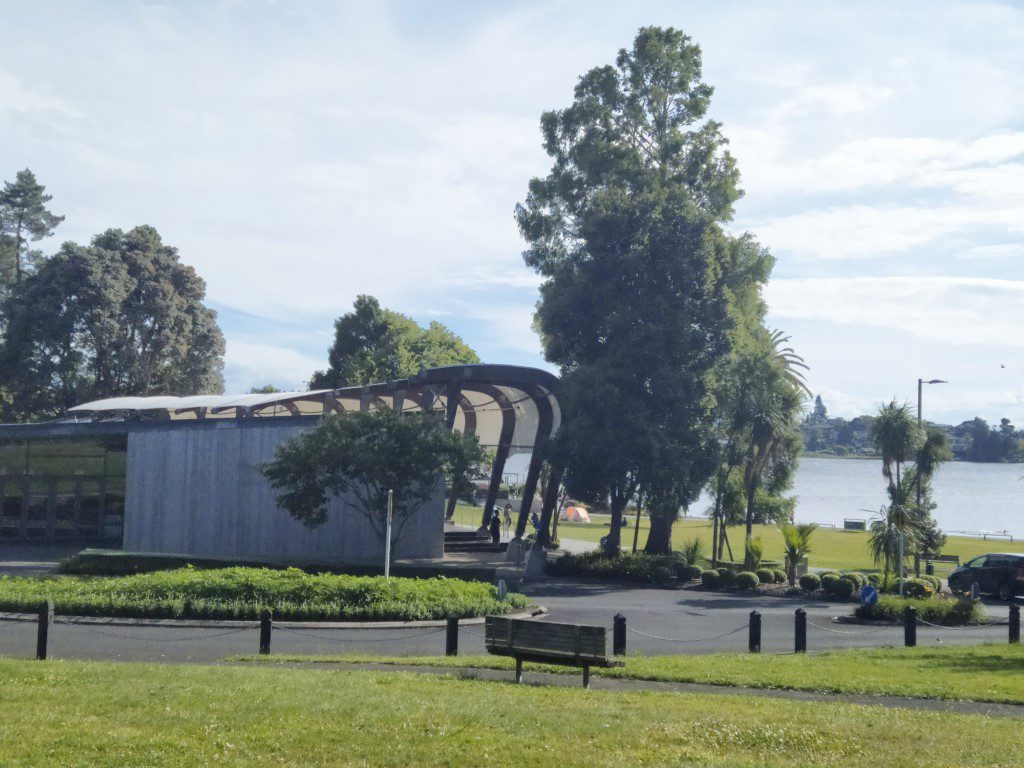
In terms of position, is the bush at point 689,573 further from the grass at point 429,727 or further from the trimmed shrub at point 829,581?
the grass at point 429,727

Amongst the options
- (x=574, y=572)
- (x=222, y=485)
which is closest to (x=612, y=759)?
(x=574, y=572)

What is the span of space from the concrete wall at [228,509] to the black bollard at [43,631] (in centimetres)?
1899

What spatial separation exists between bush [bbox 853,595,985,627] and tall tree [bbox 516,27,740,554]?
499 inches

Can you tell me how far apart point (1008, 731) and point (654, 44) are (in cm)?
3659

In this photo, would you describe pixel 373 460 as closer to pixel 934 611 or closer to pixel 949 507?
pixel 934 611

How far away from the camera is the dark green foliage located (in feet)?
108

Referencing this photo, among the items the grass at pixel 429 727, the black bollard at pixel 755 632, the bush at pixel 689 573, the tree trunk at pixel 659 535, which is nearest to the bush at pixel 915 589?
the bush at pixel 689 573

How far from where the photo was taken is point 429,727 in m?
9.85

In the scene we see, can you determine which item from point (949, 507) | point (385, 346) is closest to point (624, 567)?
point (385, 346)

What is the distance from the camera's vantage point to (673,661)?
16109 mm

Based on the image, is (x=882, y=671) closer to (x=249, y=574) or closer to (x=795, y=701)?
(x=795, y=701)

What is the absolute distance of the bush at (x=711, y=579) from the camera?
31562 millimetres

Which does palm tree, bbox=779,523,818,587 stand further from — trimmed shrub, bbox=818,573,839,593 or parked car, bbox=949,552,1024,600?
parked car, bbox=949,552,1024,600

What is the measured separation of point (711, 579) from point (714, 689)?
60.1ft
